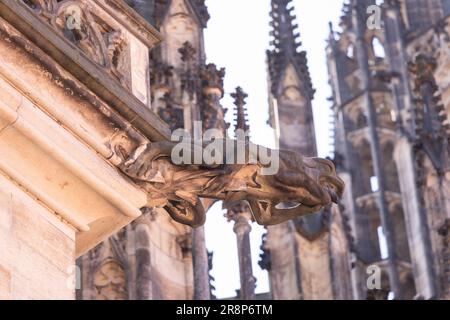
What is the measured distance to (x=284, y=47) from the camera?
32.1 meters

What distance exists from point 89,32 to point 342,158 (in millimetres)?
29465

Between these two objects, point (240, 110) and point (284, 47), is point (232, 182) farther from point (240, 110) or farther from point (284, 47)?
point (284, 47)

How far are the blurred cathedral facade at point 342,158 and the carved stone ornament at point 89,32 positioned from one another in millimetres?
2178

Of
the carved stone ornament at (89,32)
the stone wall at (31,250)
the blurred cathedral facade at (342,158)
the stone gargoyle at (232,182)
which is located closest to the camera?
the stone wall at (31,250)

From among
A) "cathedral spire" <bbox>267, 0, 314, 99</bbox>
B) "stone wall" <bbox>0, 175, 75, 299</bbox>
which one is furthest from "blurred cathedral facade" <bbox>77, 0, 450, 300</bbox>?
"stone wall" <bbox>0, 175, 75, 299</bbox>

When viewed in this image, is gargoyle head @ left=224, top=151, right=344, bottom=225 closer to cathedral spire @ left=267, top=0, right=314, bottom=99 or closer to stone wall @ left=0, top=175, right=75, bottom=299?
stone wall @ left=0, top=175, right=75, bottom=299

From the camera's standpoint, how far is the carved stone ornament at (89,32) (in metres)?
9.48

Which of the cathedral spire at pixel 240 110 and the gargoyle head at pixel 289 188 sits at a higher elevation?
the cathedral spire at pixel 240 110

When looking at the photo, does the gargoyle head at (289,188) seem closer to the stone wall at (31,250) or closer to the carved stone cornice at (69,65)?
the carved stone cornice at (69,65)

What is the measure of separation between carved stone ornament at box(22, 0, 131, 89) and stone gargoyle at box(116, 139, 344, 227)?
1.71ft

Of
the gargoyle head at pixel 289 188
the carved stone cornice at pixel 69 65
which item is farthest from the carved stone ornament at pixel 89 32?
the gargoyle head at pixel 289 188

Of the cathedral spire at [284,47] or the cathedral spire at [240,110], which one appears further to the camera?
the cathedral spire at [284,47]

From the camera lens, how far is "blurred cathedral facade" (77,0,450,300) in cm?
2062
